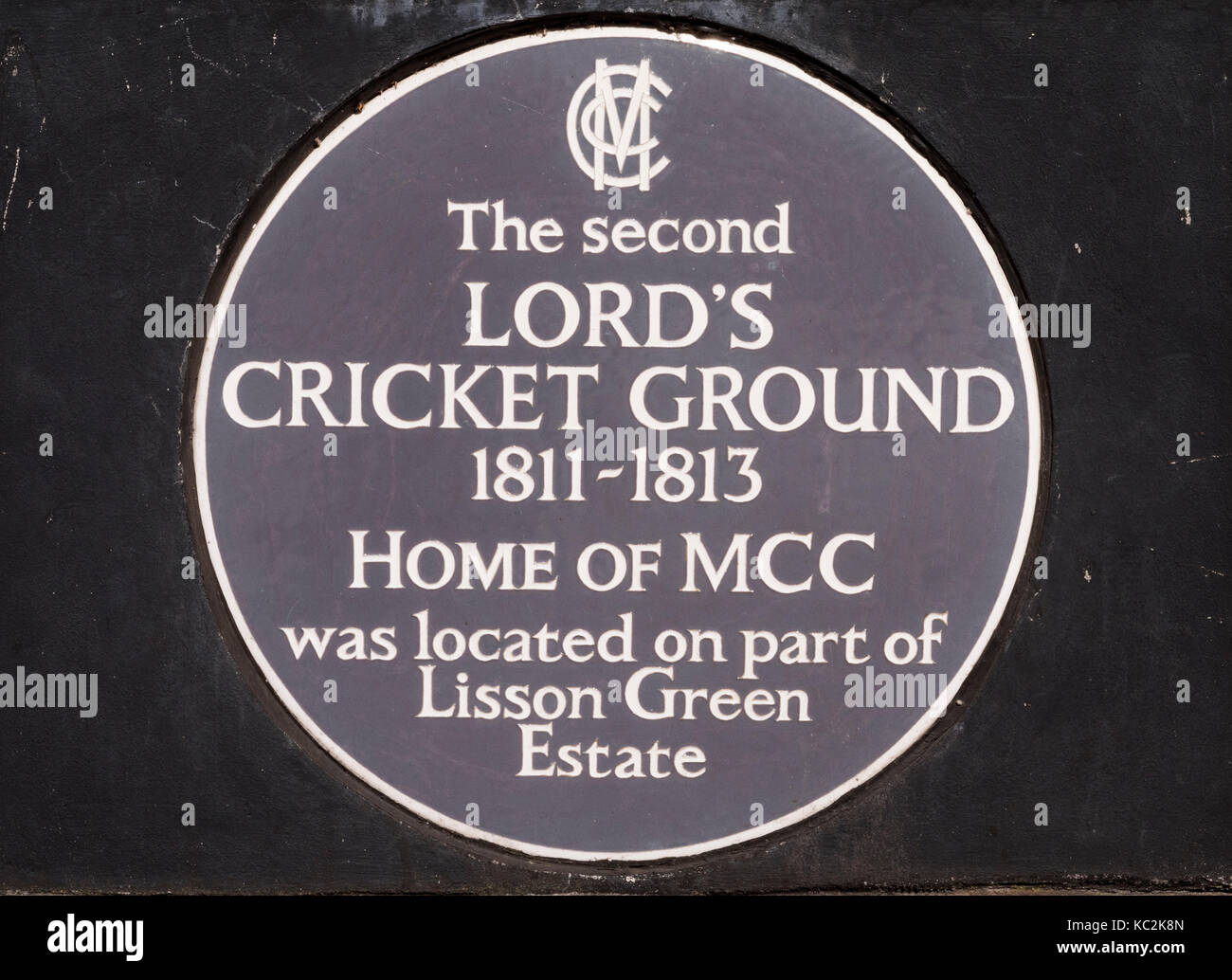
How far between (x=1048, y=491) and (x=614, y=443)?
3.88 ft

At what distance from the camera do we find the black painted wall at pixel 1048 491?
3.02m

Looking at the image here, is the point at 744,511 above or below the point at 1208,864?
above

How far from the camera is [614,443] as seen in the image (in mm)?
3055

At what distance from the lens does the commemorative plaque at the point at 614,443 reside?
300 cm

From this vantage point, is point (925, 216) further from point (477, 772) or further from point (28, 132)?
point (28, 132)

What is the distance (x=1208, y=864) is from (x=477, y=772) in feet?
6.62

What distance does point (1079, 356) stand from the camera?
305cm

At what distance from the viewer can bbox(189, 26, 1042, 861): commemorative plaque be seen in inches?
118

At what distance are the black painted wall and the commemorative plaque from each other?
0.36 ft

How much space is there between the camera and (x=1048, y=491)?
3.07 m

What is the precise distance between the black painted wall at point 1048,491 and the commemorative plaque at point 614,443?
11 centimetres

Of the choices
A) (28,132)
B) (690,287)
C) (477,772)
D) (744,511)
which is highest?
(28,132)

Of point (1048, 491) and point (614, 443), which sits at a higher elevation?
point (614, 443)
